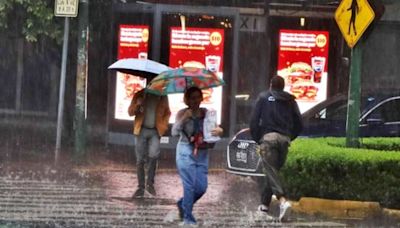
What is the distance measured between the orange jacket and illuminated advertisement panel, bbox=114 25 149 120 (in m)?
4.99

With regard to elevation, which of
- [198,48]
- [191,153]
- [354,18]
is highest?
[354,18]

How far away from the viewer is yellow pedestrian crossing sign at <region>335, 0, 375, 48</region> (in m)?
9.73

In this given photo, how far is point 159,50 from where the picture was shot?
50.4ft

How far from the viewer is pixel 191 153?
27.3 ft

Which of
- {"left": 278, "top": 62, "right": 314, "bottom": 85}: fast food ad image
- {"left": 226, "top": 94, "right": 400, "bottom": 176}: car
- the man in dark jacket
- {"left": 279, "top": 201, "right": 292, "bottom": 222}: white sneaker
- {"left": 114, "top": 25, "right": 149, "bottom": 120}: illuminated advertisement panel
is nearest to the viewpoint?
{"left": 279, "top": 201, "right": 292, "bottom": 222}: white sneaker

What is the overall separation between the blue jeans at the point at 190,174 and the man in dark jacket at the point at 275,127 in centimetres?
110

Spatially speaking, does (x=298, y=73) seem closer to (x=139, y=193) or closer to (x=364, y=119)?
(x=364, y=119)

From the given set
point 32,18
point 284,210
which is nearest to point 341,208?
point 284,210

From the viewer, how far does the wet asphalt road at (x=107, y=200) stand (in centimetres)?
864

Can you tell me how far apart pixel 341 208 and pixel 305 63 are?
8472 millimetres

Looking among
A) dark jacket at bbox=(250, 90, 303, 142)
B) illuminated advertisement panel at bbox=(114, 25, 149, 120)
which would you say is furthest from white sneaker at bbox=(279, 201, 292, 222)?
illuminated advertisement panel at bbox=(114, 25, 149, 120)

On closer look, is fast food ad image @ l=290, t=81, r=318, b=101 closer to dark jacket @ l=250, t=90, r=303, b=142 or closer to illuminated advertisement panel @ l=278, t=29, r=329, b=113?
illuminated advertisement panel @ l=278, t=29, r=329, b=113

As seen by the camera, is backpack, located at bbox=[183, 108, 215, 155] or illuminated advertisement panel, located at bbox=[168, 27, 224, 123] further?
illuminated advertisement panel, located at bbox=[168, 27, 224, 123]

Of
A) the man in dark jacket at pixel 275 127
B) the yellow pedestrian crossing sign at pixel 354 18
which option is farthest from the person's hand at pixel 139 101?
the yellow pedestrian crossing sign at pixel 354 18
